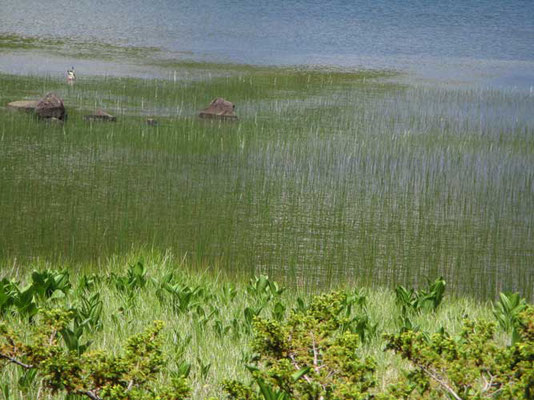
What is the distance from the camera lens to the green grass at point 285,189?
215 inches

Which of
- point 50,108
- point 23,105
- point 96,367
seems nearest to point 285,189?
point 50,108

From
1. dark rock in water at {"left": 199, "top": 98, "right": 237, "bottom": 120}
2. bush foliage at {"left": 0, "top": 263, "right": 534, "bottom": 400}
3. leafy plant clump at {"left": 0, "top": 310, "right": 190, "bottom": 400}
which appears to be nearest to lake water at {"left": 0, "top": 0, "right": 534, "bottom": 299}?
dark rock in water at {"left": 199, "top": 98, "right": 237, "bottom": 120}

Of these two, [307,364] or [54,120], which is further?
[54,120]

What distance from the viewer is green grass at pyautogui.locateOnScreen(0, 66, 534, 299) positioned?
215 inches

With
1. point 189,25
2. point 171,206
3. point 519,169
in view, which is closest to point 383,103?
point 519,169

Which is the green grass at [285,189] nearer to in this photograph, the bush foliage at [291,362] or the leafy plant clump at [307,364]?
the bush foliage at [291,362]

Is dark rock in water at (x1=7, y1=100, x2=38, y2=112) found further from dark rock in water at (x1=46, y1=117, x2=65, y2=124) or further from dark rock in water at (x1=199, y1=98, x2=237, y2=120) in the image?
dark rock in water at (x1=199, y1=98, x2=237, y2=120)

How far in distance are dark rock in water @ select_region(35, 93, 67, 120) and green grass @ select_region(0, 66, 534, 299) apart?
0.62ft

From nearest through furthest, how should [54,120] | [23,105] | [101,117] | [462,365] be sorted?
[462,365]
[54,120]
[101,117]
[23,105]

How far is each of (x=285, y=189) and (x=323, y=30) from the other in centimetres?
1741

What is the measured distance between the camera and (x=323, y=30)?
23.8m

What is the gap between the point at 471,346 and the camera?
2.79 metres

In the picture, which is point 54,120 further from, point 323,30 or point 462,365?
point 323,30

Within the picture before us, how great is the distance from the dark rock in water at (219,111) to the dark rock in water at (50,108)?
5.68ft
